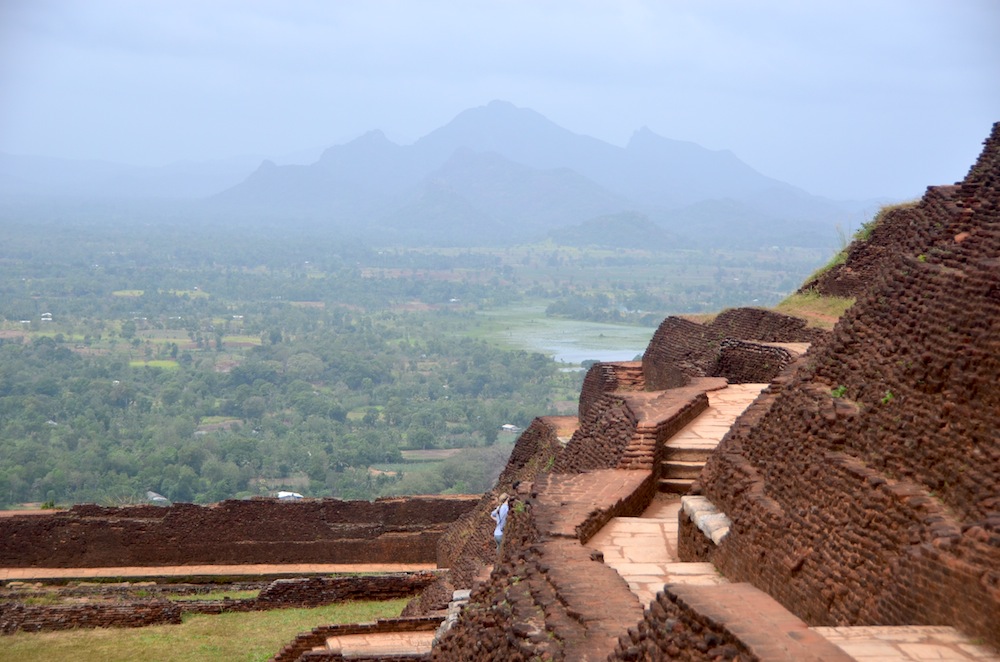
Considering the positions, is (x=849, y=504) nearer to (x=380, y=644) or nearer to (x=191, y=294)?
(x=380, y=644)

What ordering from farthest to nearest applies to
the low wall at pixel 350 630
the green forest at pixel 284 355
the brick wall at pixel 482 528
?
the green forest at pixel 284 355
the brick wall at pixel 482 528
the low wall at pixel 350 630

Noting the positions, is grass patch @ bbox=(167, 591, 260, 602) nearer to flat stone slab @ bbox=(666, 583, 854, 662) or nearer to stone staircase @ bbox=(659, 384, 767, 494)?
stone staircase @ bbox=(659, 384, 767, 494)

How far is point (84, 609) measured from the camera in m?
15.9

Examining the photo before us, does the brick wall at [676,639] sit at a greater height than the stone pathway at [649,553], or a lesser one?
greater

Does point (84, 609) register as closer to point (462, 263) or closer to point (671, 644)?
point (671, 644)

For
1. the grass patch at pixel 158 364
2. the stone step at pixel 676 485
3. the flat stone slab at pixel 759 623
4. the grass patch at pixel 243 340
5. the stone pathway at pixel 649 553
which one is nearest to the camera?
the flat stone slab at pixel 759 623

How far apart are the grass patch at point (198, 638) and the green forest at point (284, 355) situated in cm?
1776

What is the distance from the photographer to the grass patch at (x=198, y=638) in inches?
548

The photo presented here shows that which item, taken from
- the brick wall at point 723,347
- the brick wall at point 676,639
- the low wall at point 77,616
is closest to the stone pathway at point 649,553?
the brick wall at point 676,639

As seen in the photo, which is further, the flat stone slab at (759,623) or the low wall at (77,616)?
the low wall at (77,616)

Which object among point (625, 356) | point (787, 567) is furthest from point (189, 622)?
point (625, 356)

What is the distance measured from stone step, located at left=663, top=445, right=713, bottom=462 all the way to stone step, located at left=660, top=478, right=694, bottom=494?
22 cm

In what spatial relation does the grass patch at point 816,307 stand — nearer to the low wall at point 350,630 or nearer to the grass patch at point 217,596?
the low wall at point 350,630

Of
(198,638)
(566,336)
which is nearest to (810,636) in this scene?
(198,638)
